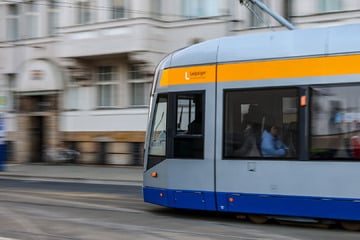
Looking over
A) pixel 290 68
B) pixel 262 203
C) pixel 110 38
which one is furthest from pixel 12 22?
pixel 262 203

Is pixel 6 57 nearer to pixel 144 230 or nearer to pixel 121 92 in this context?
pixel 121 92

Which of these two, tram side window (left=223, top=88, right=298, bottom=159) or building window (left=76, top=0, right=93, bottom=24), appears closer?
tram side window (left=223, top=88, right=298, bottom=159)

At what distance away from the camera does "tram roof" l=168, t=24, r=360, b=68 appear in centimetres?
842

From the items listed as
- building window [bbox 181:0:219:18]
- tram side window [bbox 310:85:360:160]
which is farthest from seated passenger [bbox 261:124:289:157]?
building window [bbox 181:0:219:18]

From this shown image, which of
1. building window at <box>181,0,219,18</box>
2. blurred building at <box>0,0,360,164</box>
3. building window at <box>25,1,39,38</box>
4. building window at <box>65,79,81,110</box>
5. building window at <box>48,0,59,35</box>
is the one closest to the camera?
blurred building at <box>0,0,360,164</box>

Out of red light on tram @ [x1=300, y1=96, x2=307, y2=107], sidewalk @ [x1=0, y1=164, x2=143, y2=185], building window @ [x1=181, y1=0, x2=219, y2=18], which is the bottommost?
sidewalk @ [x1=0, y1=164, x2=143, y2=185]

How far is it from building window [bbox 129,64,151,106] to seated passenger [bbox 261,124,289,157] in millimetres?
15318

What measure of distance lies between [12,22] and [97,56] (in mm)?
7045

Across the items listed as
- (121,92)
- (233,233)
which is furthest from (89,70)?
(233,233)

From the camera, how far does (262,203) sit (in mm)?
8734

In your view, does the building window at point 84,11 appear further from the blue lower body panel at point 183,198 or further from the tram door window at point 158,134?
the blue lower body panel at point 183,198

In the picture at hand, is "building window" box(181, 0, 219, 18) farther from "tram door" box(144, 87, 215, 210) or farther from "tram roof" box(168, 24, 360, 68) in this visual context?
"tram door" box(144, 87, 215, 210)

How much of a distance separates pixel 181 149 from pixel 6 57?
2104cm

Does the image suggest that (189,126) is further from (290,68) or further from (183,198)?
(290,68)
